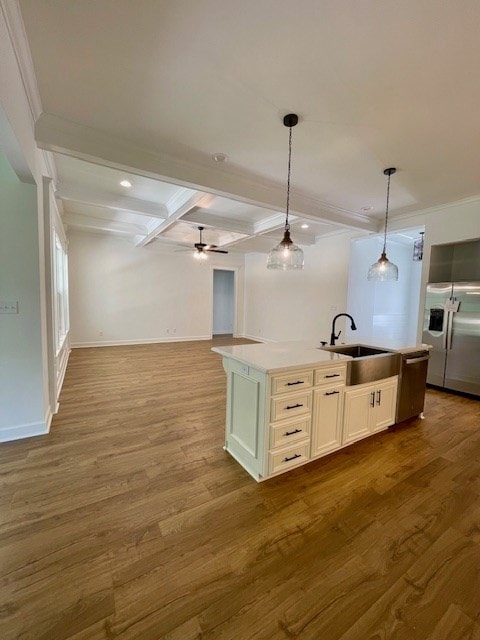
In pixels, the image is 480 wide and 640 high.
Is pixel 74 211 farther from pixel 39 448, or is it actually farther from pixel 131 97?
pixel 39 448

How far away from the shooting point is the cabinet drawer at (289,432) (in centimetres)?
196

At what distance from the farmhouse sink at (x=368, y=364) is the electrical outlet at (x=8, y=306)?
9.52ft

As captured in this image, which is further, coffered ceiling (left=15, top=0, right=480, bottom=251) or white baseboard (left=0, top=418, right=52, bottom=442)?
white baseboard (left=0, top=418, right=52, bottom=442)

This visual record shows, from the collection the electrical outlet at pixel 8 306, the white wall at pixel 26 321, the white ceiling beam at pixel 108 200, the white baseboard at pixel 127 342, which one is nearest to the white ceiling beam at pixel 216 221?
the white ceiling beam at pixel 108 200

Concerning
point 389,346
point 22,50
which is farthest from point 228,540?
point 22,50

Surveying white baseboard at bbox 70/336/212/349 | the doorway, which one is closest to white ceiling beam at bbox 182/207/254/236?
white baseboard at bbox 70/336/212/349

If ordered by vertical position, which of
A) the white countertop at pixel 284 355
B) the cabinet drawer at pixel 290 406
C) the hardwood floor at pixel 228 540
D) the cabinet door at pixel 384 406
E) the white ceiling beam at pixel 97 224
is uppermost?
the white ceiling beam at pixel 97 224

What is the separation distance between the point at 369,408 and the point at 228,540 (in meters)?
1.70

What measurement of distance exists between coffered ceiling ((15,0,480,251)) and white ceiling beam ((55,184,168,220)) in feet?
0.64

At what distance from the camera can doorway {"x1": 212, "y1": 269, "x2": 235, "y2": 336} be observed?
9.40m

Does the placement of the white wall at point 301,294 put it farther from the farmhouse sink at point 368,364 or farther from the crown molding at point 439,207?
the farmhouse sink at point 368,364

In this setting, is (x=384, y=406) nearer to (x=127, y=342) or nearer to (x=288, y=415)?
(x=288, y=415)

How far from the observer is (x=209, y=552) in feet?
4.75

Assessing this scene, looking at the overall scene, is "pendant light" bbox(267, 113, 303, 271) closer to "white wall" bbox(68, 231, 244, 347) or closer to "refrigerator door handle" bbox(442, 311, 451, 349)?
"refrigerator door handle" bbox(442, 311, 451, 349)
